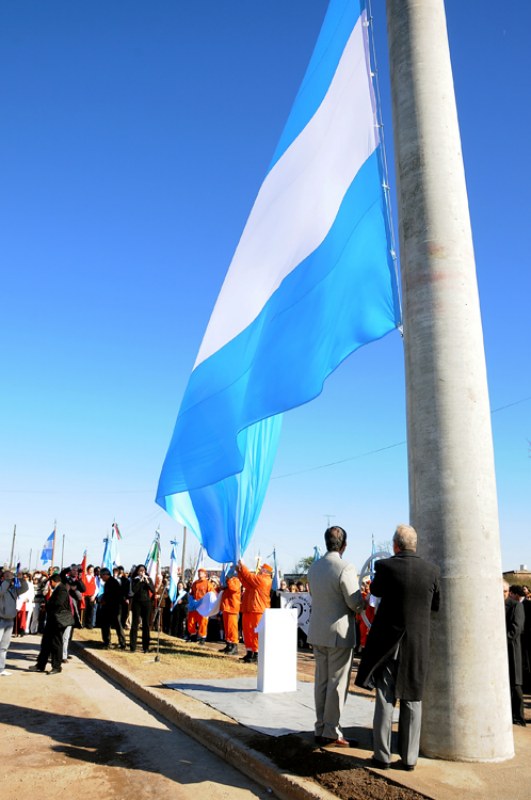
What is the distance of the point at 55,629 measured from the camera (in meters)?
11.4

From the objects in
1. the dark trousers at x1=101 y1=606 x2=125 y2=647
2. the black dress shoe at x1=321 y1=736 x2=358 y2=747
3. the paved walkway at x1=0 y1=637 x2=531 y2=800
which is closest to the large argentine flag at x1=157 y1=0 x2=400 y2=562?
the paved walkway at x1=0 y1=637 x2=531 y2=800

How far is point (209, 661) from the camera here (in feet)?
38.5

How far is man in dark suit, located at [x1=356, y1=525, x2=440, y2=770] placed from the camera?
448 cm

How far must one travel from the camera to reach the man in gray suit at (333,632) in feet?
17.1

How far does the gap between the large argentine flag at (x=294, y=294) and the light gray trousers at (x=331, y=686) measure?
8.24ft

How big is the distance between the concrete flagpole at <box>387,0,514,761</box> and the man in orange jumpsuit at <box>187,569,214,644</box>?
12089mm

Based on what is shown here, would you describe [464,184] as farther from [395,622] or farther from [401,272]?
[395,622]

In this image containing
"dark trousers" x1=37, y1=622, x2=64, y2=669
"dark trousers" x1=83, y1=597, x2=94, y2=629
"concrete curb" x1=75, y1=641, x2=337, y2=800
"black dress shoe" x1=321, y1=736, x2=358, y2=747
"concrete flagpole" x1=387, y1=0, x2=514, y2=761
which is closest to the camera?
"concrete curb" x1=75, y1=641, x2=337, y2=800

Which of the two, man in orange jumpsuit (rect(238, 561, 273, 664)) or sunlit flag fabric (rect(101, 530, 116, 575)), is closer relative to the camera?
man in orange jumpsuit (rect(238, 561, 273, 664))

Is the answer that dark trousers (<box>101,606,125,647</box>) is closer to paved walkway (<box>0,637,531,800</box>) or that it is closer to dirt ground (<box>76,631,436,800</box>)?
paved walkway (<box>0,637,531,800</box>)

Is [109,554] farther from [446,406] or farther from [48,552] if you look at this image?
[446,406]

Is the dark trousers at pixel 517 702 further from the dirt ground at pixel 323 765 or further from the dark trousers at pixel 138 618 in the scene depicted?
the dark trousers at pixel 138 618

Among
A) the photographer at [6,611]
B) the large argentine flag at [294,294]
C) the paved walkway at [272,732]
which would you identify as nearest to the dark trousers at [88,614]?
the paved walkway at [272,732]

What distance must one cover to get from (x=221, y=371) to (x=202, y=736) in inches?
176
